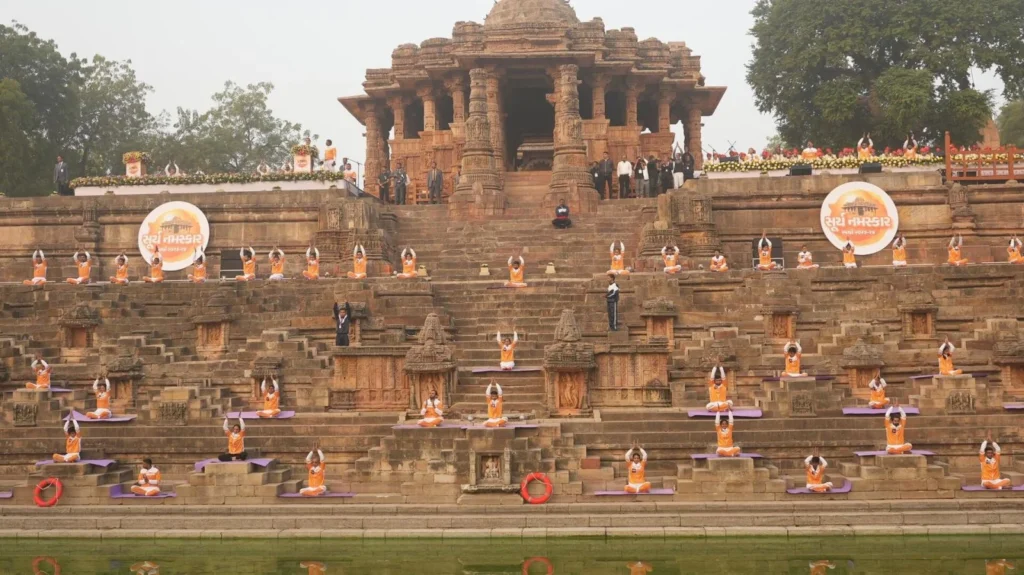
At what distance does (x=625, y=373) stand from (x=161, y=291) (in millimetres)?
11933

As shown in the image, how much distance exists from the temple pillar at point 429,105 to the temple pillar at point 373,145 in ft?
11.3

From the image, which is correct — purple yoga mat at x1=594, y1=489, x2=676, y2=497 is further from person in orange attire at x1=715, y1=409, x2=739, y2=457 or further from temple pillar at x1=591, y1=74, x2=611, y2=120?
temple pillar at x1=591, y1=74, x2=611, y2=120

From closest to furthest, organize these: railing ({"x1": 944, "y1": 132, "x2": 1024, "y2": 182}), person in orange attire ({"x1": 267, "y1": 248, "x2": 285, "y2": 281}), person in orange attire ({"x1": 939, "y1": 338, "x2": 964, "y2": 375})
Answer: person in orange attire ({"x1": 939, "y1": 338, "x2": 964, "y2": 375}) < person in orange attire ({"x1": 267, "y1": 248, "x2": 285, "y2": 281}) < railing ({"x1": 944, "y1": 132, "x2": 1024, "y2": 182})

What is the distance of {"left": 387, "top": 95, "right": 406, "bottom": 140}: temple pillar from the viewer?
133 ft

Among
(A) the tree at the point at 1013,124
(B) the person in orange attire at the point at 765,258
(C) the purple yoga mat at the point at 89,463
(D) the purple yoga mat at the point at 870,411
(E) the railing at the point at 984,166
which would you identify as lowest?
(C) the purple yoga mat at the point at 89,463

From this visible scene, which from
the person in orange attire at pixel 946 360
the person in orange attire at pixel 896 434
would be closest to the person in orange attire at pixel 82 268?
the person in orange attire at pixel 896 434

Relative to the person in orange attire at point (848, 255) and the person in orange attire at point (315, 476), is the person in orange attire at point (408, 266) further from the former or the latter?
the person in orange attire at point (848, 255)

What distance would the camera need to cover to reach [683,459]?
18.3 meters

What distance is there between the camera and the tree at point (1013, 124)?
52463 millimetres

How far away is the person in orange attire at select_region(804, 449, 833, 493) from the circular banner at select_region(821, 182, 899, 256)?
13283mm

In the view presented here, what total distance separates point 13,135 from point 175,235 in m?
13.8

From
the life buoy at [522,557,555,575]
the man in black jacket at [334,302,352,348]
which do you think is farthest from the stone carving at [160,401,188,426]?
the life buoy at [522,557,555,575]

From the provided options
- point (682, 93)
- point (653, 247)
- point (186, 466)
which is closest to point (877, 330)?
point (653, 247)

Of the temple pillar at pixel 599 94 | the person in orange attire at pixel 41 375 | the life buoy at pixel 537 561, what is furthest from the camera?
the temple pillar at pixel 599 94
